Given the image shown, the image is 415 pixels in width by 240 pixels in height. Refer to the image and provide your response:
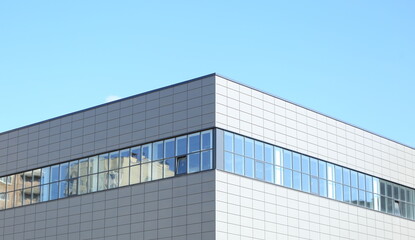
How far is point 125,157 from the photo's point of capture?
47438 mm

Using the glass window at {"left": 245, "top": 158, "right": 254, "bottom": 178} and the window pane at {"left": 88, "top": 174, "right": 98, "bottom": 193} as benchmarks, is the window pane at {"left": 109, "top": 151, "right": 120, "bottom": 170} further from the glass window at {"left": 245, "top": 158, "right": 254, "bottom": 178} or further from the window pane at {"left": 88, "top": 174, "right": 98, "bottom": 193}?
the glass window at {"left": 245, "top": 158, "right": 254, "bottom": 178}

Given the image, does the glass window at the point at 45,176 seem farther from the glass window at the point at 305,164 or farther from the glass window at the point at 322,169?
the glass window at the point at 322,169

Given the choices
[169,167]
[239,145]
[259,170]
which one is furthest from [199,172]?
[259,170]

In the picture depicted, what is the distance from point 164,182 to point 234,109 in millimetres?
5568

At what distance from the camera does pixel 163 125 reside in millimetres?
45781

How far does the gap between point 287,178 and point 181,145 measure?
6755 mm

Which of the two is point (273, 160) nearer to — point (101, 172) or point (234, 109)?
point (234, 109)

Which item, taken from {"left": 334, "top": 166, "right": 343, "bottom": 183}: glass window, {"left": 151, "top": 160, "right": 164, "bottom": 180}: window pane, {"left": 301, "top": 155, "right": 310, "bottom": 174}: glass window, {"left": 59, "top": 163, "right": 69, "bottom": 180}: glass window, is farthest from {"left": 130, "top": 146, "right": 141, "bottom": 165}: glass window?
{"left": 334, "top": 166, "right": 343, "bottom": 183}: glass window

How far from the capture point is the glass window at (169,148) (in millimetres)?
45094

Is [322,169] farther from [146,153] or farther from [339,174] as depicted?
[146,153]

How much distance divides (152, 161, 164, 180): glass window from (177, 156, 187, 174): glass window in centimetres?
125

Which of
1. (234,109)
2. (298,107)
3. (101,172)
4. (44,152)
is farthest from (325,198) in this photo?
(44,152)

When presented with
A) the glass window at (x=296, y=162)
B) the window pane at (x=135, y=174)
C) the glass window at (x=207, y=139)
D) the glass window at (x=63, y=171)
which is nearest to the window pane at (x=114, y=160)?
the window pane at (x=135, y=174)

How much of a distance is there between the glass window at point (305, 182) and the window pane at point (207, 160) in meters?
7.42
